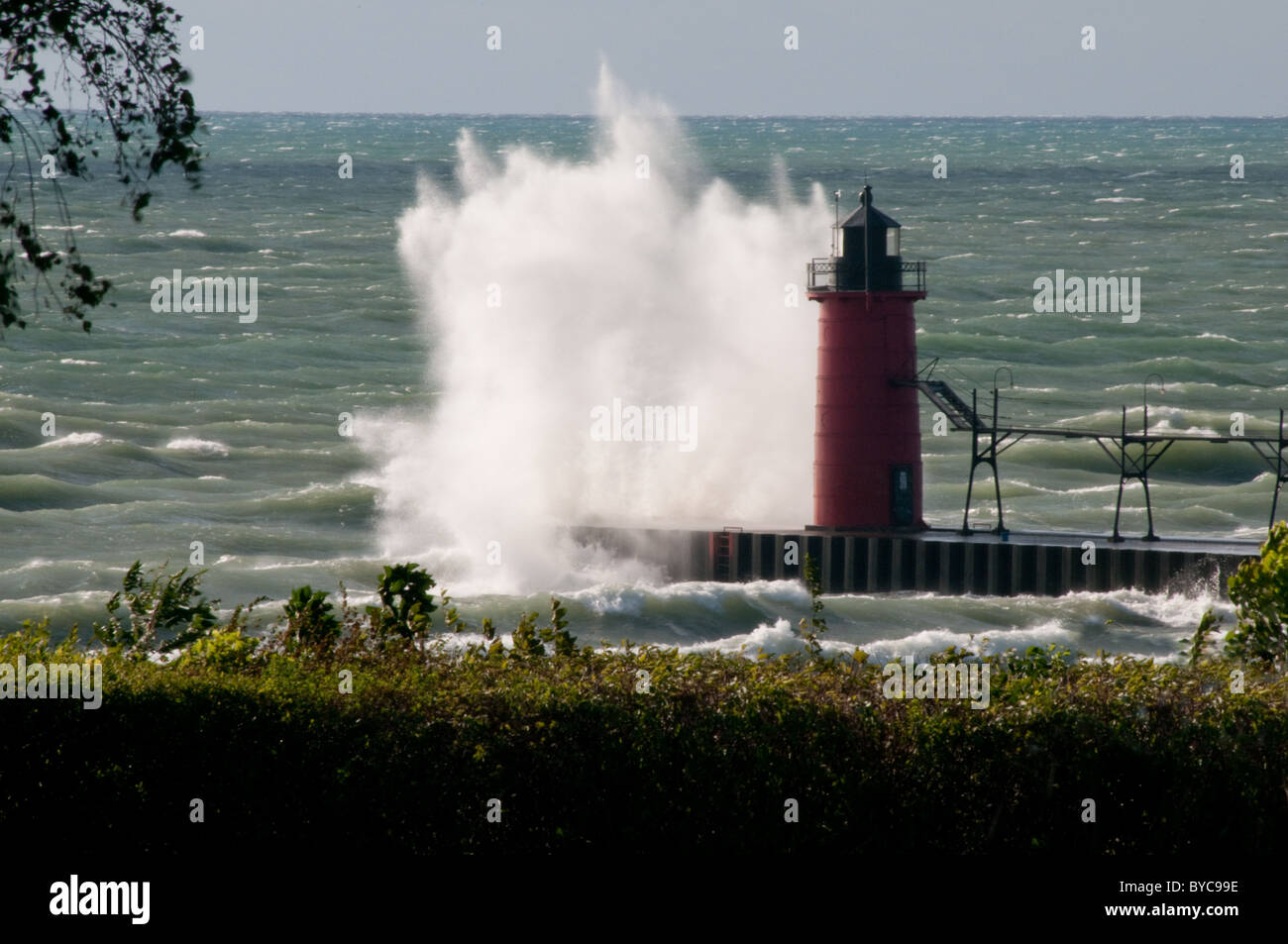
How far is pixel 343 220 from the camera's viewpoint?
10400cm

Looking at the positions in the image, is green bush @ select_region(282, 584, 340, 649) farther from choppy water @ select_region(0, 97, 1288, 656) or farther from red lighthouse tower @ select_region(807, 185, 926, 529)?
red lighthouse tower @ select_region(807, 185, 926, 529)

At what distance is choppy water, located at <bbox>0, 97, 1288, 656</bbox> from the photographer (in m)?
34.2

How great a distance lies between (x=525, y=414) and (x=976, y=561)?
15666mm

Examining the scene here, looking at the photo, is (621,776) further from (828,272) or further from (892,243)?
(892,243)

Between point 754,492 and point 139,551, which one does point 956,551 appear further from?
point 139,551

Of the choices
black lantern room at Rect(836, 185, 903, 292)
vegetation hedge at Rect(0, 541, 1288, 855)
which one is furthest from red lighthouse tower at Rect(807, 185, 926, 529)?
vegetation hedge at Rect(0, 541, 1288, 855)

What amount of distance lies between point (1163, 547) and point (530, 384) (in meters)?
18.9

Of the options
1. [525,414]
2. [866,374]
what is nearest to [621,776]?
[866,374]

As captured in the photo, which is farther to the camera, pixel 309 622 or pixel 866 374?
pixel 866 374

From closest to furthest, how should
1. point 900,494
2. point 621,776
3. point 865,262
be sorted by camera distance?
1. point 621,776
2. point 865,262
3. point 900,494

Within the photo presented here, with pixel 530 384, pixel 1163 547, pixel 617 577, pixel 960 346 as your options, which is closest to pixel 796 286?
pixel 530 384

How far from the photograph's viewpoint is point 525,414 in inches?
1806

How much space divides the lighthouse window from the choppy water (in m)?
6.75

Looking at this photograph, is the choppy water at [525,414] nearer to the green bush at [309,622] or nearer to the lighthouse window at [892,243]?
the lighthouse window at [892,243]
